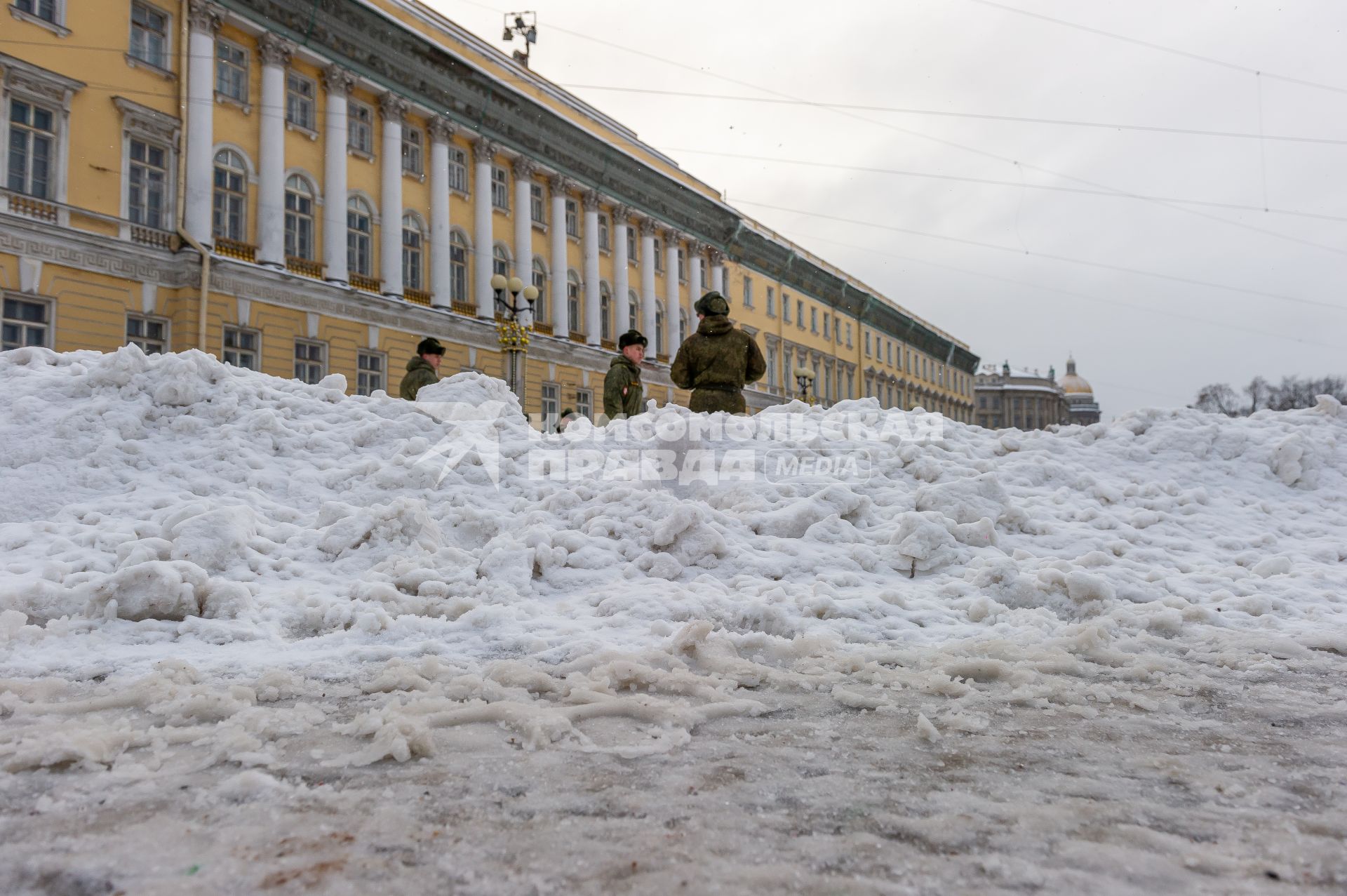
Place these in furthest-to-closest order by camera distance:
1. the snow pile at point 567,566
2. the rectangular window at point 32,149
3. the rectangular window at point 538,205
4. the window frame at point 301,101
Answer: the rectangular window at point 538,205 < the window frame at point 301,101 < the rectangular window at point 32,149 < the snow pile at point 567,566

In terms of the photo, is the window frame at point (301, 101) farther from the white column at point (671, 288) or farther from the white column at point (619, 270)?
the white column at point (671, 288)

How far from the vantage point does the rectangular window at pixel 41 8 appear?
1519cm

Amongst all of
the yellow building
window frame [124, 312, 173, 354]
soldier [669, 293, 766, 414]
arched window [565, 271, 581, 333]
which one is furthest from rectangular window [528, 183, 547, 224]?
soldier [669, 293, 766, 414]

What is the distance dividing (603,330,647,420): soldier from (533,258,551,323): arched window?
18473 millimetres

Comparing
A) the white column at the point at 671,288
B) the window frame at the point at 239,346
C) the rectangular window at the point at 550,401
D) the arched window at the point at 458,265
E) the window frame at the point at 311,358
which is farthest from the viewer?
the white column at the point at 671,288

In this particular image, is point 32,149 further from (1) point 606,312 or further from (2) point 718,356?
(1) point 606,312

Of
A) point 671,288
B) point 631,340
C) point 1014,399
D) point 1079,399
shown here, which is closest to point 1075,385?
point 1079,399

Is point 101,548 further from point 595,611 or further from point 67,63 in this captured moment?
point 67,63

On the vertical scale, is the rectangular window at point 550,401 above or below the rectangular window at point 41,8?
below

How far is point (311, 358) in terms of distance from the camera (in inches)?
780

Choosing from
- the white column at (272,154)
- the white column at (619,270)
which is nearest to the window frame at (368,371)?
the white column at (272,154)

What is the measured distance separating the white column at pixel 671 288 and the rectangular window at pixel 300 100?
53.6ft

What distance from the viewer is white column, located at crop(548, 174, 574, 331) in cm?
2805

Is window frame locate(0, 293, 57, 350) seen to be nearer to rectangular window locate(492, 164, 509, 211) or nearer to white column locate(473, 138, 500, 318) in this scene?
white column locate(473, 138, 500, 318)
